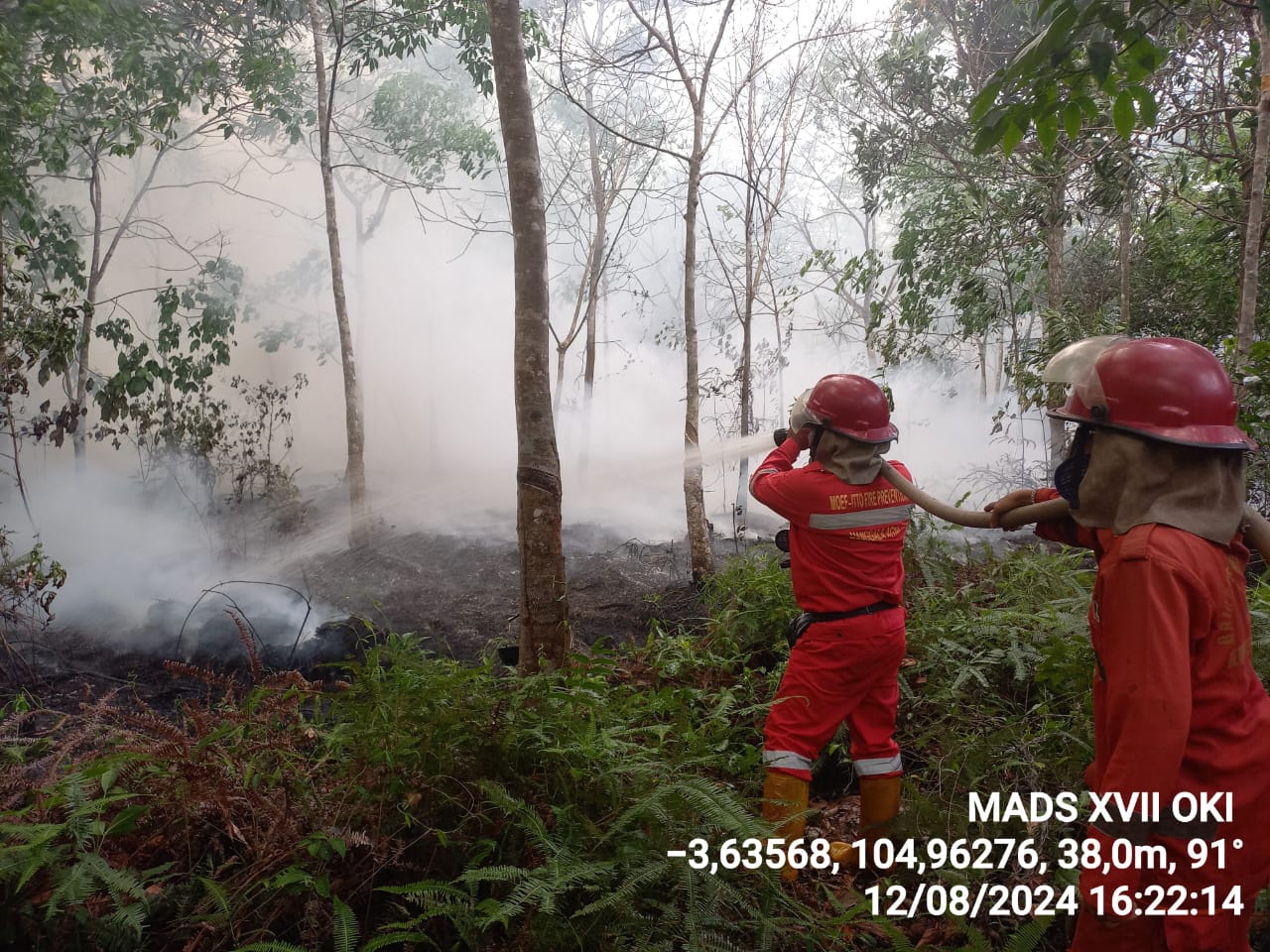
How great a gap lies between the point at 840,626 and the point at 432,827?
4.91 ft

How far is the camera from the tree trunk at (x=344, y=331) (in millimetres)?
7344

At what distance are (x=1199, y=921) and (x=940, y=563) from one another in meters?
3.79

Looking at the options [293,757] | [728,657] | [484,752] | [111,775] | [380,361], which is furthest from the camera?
[380,361]

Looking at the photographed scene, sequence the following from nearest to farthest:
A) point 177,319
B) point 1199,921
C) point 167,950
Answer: point 1199,921, point 167,950, point 177,319

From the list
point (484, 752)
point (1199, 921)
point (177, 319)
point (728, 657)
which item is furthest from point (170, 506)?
point (1199, 921)

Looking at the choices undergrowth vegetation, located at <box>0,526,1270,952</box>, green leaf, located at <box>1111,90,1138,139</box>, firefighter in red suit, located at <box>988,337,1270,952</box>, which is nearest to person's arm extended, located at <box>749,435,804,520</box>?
undergrowth vegetation, located at <box>0,526,1270,952</box>

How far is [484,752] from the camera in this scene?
2.25 m

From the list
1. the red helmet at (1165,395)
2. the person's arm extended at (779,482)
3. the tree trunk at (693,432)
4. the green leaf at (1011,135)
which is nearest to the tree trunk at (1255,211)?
the green leaf at (1011,135)

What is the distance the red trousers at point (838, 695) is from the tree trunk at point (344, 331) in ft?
19.7

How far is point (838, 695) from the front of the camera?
8.95 ft

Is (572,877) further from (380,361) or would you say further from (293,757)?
(380,361)

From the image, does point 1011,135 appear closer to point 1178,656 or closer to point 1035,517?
point 1035,517

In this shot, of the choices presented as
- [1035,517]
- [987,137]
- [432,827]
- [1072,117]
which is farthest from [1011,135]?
[432,827]

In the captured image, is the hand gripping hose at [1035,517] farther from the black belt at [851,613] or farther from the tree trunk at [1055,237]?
the tree trunk at [1055,237]
